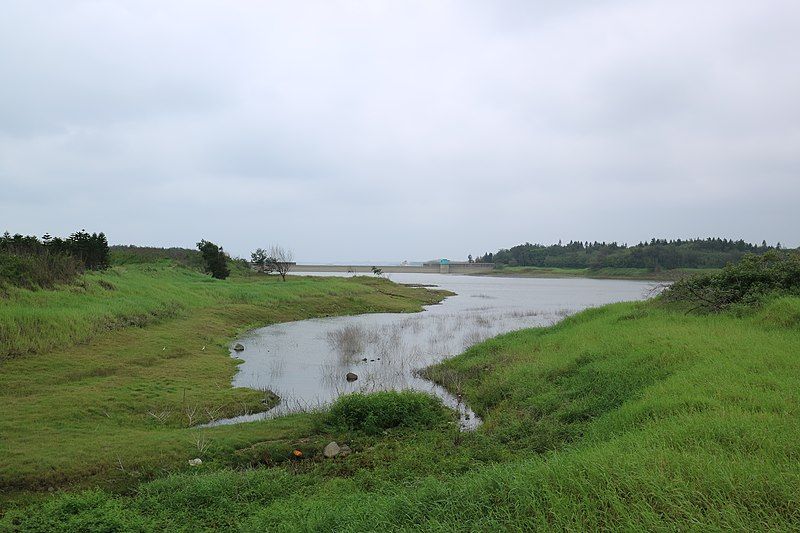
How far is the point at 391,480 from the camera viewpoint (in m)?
8.46

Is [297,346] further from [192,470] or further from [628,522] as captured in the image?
[628,522]

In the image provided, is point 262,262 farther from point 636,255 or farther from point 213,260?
A: point 636,255

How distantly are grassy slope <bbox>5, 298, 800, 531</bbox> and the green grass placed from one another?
27 mm

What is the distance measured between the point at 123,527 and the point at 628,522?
6412 millimetres

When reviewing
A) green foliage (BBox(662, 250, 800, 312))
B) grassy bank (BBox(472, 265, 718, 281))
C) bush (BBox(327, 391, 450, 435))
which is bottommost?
bush (BBox(327, 391, 450, 435))

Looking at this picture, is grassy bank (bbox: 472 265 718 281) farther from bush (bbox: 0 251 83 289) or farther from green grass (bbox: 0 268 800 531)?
bush (bbox: 0 251 83 289)

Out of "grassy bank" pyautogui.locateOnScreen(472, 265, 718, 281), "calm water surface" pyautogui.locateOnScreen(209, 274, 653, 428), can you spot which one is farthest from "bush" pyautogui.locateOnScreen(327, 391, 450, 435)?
"grassy bank" pyautogui.locateOnScreen(472, 265, 718, 281)

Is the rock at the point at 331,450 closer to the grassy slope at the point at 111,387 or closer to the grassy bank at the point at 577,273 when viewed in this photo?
the grassy slope at the point at 111,387

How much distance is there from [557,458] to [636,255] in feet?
421

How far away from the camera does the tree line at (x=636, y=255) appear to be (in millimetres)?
107688

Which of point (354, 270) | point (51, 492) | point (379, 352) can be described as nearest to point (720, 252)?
point (354, 270)

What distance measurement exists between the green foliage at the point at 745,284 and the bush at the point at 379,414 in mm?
10881

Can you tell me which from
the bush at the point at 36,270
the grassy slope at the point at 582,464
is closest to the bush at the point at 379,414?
the grassy slope at the point at 582,464

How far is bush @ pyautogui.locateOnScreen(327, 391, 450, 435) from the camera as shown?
39.7 ft
